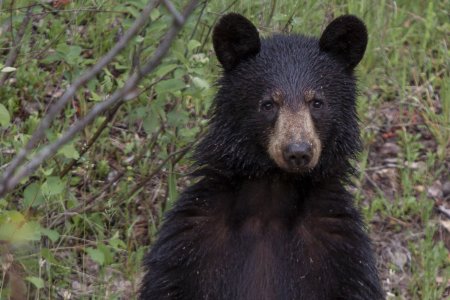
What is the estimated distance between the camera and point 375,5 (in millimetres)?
7566

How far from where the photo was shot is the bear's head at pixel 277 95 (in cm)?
454

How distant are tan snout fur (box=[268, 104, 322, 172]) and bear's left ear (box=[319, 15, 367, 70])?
0.40 metres

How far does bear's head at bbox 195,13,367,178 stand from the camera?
4.54 m

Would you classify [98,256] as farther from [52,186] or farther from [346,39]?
[346,39]

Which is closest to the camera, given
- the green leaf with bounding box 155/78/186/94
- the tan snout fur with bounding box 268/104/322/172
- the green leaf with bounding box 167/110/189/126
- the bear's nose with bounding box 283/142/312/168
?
the bear's nose with bounding box 283/142/312/168

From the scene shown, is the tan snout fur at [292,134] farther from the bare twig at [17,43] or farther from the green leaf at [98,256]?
the bare twig at [17,43]

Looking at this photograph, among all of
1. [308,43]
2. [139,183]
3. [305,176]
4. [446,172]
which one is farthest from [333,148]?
[446,172]

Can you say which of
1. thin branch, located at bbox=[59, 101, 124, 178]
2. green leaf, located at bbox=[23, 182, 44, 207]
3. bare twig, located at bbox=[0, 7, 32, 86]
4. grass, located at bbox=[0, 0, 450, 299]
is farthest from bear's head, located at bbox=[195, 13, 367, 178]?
bare twig, located at bbox=[0, 7, 32, 86]

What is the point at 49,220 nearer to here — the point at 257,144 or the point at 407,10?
the point at 257,144

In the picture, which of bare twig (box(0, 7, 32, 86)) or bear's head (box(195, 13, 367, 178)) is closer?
bear's head (box(195, 13, 367, 178))

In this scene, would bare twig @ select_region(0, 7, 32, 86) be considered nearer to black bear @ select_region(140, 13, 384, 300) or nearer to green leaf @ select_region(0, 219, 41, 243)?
black bear @ select_region(140, 13, 384, 300)

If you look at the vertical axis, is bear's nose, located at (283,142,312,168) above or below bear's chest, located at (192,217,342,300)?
above

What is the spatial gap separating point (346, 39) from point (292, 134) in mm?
734

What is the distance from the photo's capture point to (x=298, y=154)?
162 inches
